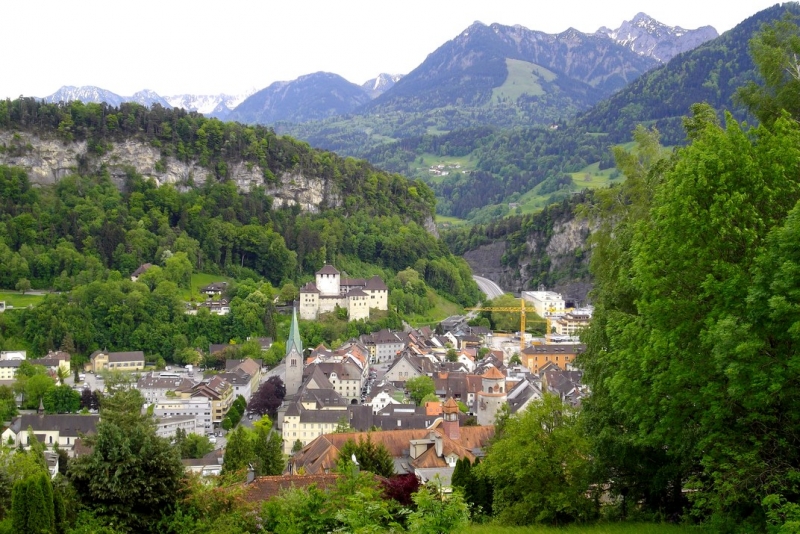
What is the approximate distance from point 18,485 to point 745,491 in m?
13.1

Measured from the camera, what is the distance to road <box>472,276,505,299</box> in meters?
113

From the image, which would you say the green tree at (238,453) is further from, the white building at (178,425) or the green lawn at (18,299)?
the green lawn at (18,299)

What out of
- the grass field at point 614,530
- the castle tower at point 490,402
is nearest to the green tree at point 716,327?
the grass field at point 614,530

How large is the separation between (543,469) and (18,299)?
72867 millimetres

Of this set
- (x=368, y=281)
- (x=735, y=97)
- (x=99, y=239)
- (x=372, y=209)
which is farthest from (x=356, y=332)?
(x=735, y=97)

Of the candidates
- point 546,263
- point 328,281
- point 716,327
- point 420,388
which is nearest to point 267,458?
point 420,388

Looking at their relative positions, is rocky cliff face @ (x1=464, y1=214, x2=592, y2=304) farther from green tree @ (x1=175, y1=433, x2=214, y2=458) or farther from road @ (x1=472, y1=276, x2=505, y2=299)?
green tree @ (x1=175, y1=433, x2=214, y2=458)

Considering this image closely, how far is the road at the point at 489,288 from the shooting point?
113 meters

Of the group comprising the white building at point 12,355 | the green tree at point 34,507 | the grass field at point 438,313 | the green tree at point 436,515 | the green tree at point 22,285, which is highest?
the green tree at point 22,285

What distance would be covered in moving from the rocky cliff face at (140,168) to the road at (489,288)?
25.1 metres

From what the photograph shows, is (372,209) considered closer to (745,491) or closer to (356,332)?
(356,332)

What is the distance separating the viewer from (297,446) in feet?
151

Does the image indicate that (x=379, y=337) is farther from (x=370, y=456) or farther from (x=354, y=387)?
(x=370, y=456)

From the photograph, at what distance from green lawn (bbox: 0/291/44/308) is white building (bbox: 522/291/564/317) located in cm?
5669
